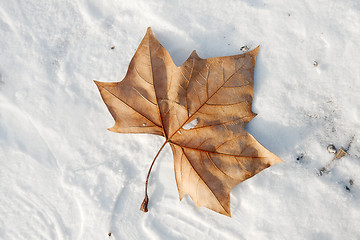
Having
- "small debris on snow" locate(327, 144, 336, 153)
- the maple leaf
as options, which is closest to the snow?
"small debris on snow" locate(327, 144, 336, 153)

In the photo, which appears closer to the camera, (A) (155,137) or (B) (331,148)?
(B) (331,148)

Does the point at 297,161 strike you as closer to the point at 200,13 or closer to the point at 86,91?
the point at 200,13

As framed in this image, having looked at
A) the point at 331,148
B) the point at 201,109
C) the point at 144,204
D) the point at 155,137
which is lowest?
the point at 144,204

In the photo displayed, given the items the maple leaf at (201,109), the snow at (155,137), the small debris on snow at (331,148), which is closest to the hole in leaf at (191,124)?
the maple leaf at (201,109)

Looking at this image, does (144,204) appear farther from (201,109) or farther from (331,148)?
(331,148)

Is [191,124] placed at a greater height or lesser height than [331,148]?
lesser

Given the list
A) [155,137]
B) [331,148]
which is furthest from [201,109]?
[331,148]

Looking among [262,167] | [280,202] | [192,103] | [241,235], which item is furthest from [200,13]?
[241,235]
